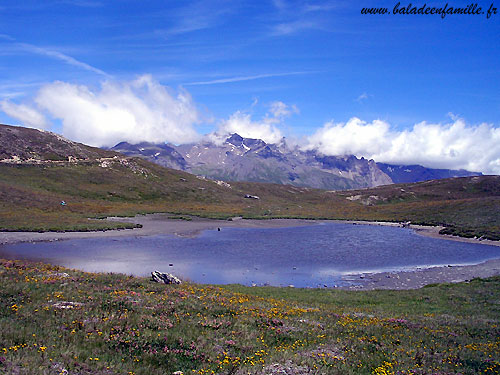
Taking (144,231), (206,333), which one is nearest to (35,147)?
(144,231)

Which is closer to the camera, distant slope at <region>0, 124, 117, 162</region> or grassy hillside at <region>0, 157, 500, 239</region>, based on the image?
grassy hillside at <region>0, 157, 500, 239</region>

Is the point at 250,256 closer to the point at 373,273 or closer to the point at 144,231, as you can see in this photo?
the point at 373,273

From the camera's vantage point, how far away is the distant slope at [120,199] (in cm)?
8169

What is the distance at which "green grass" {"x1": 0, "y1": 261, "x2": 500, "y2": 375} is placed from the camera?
11.7m

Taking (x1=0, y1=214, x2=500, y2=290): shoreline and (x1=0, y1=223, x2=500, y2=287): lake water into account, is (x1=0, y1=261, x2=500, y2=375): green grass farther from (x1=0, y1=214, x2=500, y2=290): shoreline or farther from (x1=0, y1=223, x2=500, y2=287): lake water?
(x1=0, y1=223, x2=500, y2=287): lake water

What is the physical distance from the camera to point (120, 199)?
120625mm

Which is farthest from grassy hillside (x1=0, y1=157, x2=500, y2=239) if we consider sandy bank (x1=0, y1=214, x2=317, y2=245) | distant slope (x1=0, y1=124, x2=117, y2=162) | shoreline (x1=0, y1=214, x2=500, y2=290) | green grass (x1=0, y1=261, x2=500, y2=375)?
Answer: green grass (x1=0, y1=261, x2=500, y2=375)

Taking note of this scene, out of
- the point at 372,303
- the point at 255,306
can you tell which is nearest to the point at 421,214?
the point at 372,303

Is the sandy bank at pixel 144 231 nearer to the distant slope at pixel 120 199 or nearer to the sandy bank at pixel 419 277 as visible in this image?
the distant slope at pixel 120 199

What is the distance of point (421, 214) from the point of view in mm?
128000

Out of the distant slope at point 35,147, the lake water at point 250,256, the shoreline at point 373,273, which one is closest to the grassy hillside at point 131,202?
the shoreline at point 373,273

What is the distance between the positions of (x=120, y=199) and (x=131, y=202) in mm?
3636

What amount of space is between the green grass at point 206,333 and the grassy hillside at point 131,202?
52440 millimetres

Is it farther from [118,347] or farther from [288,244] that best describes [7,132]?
[118,347]
